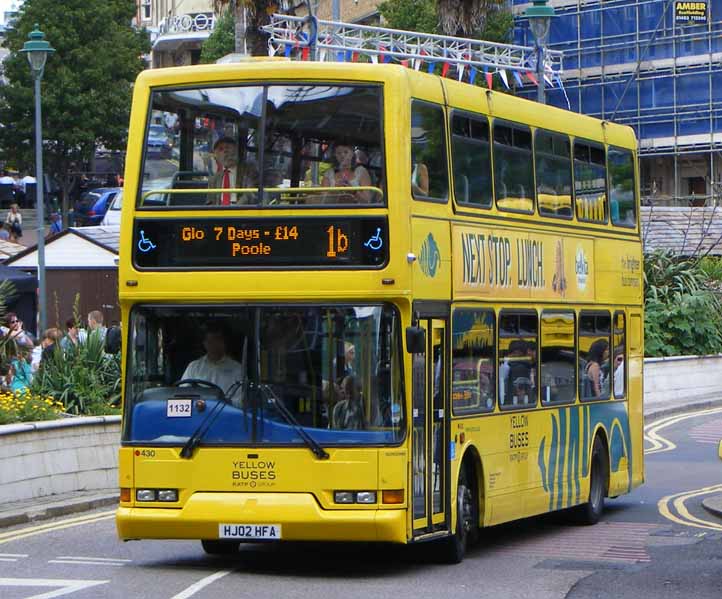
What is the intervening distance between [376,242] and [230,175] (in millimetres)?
1314

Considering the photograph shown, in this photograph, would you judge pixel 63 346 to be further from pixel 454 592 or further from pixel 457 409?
pixel 454 592

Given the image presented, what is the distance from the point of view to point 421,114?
1339 cm

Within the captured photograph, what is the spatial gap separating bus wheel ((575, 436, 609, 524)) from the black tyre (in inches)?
128

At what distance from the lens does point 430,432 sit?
13383 millimetres

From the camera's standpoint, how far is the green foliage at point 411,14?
6306 cm

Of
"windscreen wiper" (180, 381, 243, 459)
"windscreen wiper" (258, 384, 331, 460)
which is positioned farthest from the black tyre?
"windscreen wiper" (180, 381, 243, 459)

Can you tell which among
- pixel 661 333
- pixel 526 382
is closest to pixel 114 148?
pixel 661 333

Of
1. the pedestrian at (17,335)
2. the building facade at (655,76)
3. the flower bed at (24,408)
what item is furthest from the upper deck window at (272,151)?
the building facade at (655,76)

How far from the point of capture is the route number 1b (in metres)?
12.9

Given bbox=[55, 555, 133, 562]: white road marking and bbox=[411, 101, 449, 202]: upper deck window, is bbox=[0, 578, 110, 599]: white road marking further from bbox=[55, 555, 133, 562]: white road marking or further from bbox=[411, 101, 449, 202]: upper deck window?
bbox=[411, 101, 449, 202]: upper deck window

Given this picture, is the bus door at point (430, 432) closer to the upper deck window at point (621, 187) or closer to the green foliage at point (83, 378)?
the upper deck window at point (621, 187)

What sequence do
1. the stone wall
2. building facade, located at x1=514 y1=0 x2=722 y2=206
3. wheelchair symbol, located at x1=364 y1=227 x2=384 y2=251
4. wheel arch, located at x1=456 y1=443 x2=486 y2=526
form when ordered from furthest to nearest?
building facade, located at x1=514 y1=0 x2=722 y2=206
the stone wall
wheel arch, located at x1=456 y1=443 x2=486 y2=526
wheelchair symbol, located at x1=364 y1=227 x2=384 y2=251

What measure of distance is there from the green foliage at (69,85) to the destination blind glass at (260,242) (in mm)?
52613

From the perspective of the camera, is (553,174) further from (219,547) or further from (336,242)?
(219,547)
